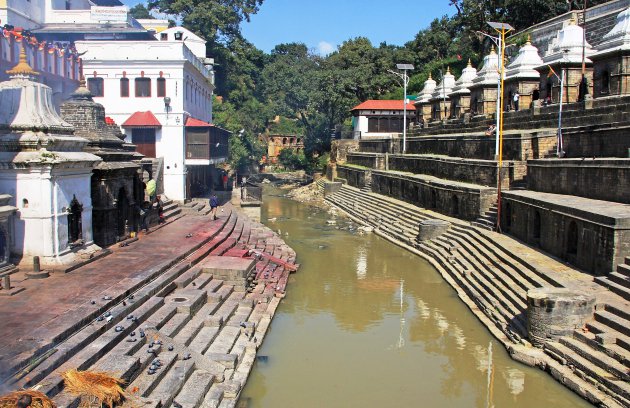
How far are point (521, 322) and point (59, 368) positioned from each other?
28.7 feet

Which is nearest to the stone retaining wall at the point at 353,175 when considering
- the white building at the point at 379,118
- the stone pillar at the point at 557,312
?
the white building at the point at 379,118

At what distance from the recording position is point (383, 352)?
12.5 m

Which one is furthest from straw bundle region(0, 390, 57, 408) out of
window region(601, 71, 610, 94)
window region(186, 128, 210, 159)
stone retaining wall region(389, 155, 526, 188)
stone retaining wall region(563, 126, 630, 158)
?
window region(186, 128, 210, 159)

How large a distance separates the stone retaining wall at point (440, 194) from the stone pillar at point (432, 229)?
0.88 metres

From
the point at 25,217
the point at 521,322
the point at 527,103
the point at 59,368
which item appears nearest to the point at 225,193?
the point at 527,103

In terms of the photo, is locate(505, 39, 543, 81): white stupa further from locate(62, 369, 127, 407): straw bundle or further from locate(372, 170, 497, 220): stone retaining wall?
locate(62, 369, 127, 407): straw bundle

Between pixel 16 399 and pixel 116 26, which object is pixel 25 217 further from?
pixel 116 26

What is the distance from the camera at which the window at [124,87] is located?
27.7m

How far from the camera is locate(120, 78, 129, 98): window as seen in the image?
27703 mm

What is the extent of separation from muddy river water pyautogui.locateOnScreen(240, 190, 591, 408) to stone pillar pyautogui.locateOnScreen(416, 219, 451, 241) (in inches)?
82.3

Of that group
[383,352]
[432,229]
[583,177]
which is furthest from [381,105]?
[383,352]

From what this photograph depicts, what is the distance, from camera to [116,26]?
39875 millimetres

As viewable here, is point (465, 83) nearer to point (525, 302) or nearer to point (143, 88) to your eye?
point (143, 88)

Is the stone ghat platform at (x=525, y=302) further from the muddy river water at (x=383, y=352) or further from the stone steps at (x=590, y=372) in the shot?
the muddy river water at (x=383, y=352)
